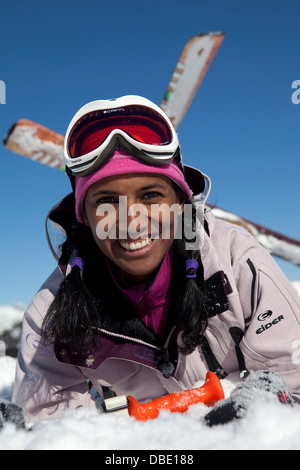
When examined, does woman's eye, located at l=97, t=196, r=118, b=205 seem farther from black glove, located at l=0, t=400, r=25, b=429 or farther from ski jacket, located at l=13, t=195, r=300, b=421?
black glove, located at l=0, t=400, r=25, b=429

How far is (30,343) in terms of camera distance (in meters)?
2.27

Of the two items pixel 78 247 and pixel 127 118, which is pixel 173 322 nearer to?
pixel 78 247

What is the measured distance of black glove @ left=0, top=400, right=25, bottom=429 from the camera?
1352mm

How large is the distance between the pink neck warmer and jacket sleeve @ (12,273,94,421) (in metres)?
0.51

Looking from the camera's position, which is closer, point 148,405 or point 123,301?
point 148,405

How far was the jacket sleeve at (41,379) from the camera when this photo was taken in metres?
2.13

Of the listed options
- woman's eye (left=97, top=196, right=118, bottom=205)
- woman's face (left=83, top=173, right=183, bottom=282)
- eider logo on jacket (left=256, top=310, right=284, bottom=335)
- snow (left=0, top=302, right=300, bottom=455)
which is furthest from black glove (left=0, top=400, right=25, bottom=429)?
eider logo on jacket (left=256, top=310, right=284, bottom=335)

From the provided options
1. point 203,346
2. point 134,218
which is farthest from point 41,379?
point 134,218

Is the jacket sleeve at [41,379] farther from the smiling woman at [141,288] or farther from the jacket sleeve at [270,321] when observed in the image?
the jacket sleeve at [270,321]

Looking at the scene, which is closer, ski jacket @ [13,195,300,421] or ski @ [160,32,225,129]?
ski jacket @ [13,195,300,421]

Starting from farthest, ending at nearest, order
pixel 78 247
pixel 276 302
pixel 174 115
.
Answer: pixel 174 115 < pixel 78 247 < pixel 276 302

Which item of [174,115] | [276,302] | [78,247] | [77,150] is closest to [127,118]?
[77,150]

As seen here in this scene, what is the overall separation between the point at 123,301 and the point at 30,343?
1.97 feet

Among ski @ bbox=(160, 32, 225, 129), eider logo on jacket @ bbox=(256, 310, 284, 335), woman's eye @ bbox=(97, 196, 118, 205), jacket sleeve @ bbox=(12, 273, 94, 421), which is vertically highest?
ski @ bbox=(160, 32, 225, 129)
